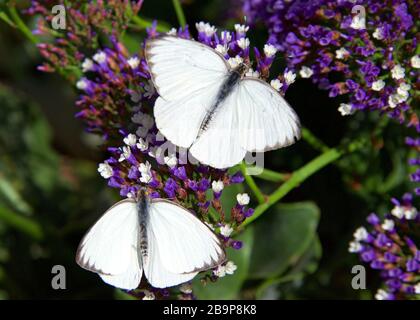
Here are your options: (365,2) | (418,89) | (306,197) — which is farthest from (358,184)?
(365,2)

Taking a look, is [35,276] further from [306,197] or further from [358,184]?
[358,184]

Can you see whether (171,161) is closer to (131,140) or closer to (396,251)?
(131,140)

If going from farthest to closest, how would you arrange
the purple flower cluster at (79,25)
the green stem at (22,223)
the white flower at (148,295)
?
the green stem at (22,223), the purple flower cluster at (79,25), the white flower at (148,295)

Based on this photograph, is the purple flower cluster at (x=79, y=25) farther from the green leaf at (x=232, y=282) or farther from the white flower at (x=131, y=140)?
the green leaf at (x=232, y=282)

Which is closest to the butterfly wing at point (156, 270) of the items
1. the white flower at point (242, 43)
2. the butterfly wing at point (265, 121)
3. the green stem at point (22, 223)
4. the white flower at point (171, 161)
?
the white flower at point (171, 161)

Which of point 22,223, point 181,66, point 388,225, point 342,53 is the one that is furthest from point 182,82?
point 22,223

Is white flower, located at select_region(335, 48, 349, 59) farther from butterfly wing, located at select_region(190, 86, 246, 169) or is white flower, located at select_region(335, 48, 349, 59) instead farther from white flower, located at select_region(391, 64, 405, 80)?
butterfly wing, located at select_region(190, 86, 246, 169)
